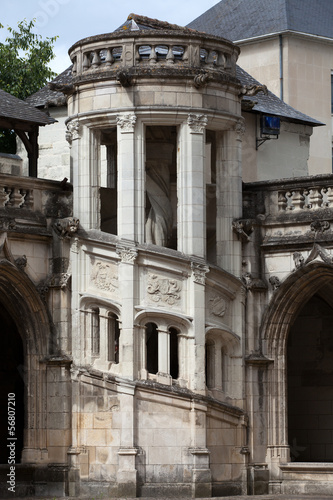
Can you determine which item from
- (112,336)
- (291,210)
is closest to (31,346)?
(112,336)

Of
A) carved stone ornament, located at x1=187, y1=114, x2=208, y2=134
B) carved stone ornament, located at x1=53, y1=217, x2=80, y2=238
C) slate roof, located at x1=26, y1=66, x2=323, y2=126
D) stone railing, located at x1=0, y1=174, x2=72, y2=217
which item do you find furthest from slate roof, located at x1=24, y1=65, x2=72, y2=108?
carved stone ornament, located at x1=187, y1=114, x2=208, y2=134

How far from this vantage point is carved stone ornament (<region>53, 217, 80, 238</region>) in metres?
29.2

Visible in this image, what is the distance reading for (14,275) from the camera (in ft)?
95.7

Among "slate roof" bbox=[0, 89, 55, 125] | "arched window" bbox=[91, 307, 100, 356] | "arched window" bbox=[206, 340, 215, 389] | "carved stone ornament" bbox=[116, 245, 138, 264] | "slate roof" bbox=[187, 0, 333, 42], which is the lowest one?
"arched window" bbox=[206, 340, 215, 389]

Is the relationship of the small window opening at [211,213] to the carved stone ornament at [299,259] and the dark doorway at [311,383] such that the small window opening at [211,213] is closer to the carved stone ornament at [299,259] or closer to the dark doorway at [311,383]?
the carved stone ornament at [299,259]

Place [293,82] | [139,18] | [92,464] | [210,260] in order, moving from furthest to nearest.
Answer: [293,82], [139,18], [210,260], [92,464]

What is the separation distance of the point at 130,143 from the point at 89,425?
5.03 m

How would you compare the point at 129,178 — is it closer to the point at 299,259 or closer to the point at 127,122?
the point at 127,122

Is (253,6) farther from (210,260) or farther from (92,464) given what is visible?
(92,464)

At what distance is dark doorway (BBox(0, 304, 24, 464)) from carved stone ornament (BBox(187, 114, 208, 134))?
5638mm

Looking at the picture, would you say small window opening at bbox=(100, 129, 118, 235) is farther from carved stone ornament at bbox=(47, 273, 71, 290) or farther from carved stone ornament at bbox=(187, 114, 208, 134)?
carved stone ornament at bbox=(187, 114, 208, 134)

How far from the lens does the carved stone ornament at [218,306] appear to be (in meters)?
29.6

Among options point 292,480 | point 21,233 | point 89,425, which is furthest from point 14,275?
point 292,480

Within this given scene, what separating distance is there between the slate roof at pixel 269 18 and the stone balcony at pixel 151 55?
49.7 ft
